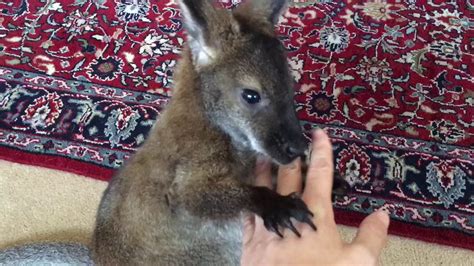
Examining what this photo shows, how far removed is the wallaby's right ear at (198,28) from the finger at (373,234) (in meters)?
0.44

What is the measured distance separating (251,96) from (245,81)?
1.2 inches

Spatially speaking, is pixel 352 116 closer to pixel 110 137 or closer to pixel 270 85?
pixel 110 137

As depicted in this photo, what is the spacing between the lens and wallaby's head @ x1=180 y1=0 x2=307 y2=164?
1194 mm

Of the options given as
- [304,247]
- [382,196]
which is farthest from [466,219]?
[304,247]

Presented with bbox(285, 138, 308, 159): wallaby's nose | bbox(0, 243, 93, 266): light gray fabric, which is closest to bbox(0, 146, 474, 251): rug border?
bbox(0, 243, 93, 266): light gray fabric

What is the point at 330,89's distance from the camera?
2217 millimetres

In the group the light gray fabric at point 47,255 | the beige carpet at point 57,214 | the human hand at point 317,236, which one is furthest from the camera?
the beige carpet at point 57,214

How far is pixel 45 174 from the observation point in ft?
6.38

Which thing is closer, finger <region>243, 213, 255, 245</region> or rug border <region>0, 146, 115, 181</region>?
finger <region>243, 213, 255, 245</region>

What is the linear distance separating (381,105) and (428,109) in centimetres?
16

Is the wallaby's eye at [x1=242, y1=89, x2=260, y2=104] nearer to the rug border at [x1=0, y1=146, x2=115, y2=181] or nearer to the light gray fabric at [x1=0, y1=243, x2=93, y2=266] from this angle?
the light gray fabric at [x1=0, y1=243, x2=93, y2=266]

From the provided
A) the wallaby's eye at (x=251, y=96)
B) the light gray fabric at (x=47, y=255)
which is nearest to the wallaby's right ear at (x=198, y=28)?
the wallaby's eye at (x=251, y=96)

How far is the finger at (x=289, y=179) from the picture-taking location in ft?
4.19

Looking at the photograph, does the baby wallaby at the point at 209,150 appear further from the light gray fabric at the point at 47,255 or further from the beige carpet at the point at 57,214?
the beige carpet at the point at 57,214
